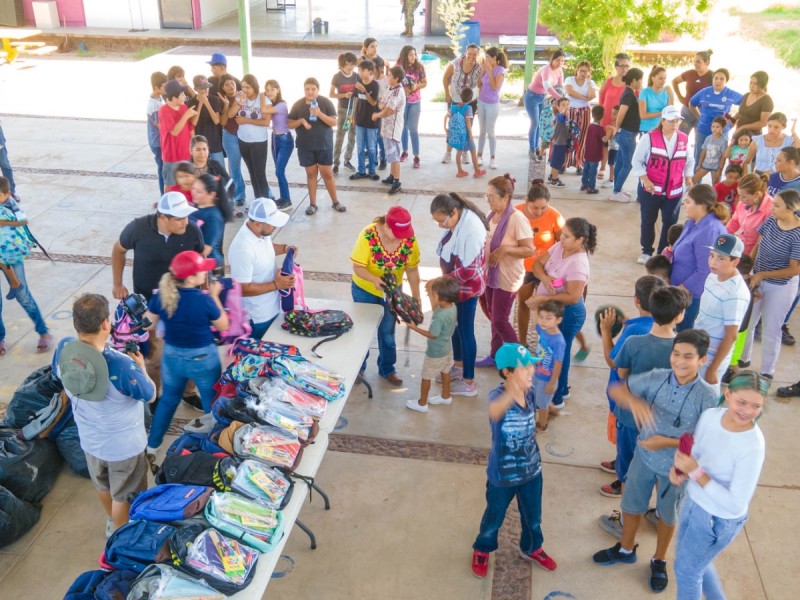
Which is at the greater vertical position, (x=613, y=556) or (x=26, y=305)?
(x=26, y=305)

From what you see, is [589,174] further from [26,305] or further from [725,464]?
[725,464]

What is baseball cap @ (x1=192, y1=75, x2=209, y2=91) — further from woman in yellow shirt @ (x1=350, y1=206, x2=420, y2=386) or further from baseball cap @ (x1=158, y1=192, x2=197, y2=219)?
woman in yellow shirt @ (x1=350, y1=206, x2=420, y2=386)

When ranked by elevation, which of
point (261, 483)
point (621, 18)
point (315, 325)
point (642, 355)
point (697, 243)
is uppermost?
point (621, 18)

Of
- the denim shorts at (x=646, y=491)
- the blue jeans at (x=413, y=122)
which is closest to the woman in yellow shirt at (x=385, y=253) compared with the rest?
the denim shorts at (x=646, y=491)

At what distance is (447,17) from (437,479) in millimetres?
16518

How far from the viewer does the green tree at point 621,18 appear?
1392 centimetres

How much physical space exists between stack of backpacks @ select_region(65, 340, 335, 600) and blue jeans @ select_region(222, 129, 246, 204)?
5.29m

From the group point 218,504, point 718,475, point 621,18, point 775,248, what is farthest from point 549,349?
point 621,18

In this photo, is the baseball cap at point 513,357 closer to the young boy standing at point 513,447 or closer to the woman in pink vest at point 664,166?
the young boy standing at point 513,447

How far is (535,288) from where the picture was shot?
6.80m

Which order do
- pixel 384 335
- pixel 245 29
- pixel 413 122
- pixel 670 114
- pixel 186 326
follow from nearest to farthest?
pixel 186 326
pixel 384 335
pixel 670 114
pixel 413 122
pixel 245 29

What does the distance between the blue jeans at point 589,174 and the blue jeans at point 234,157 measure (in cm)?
481

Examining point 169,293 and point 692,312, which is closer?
point 169,293

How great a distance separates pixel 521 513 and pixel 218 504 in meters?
1.80
